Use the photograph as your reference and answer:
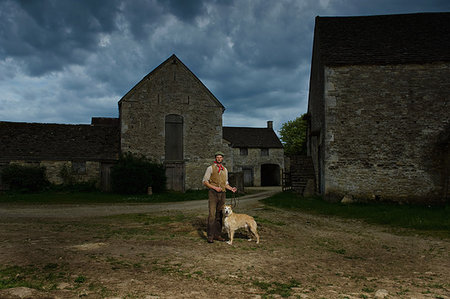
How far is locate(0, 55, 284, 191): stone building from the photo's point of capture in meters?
22.4

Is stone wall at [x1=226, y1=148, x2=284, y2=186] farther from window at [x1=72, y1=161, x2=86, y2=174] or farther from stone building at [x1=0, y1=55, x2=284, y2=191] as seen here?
window at [x1=72, y1=161, x2=86, y2=174]

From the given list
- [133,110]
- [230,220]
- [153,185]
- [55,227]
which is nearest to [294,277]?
[230,220]

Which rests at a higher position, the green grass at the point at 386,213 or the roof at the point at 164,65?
the roof at the point at 164,65

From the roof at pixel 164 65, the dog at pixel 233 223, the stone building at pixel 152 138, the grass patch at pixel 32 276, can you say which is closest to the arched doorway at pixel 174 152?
the stone building at pixel 152 138

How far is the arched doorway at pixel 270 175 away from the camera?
38.3m

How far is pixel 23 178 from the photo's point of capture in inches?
842

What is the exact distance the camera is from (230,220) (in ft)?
24.0

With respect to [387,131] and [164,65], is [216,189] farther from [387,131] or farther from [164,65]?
[164,65]

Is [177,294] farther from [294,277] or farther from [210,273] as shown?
[294,277]

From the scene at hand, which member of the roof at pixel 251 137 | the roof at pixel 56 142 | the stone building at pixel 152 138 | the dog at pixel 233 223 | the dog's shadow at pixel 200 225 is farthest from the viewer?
the roof at pixel 251 137

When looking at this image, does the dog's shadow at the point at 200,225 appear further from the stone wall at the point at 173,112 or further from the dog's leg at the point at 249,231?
the stone wall at the point at 173,112

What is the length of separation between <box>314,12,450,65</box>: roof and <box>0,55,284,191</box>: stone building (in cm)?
978

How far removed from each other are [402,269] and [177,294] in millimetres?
4104

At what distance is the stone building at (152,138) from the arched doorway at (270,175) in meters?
15.4
